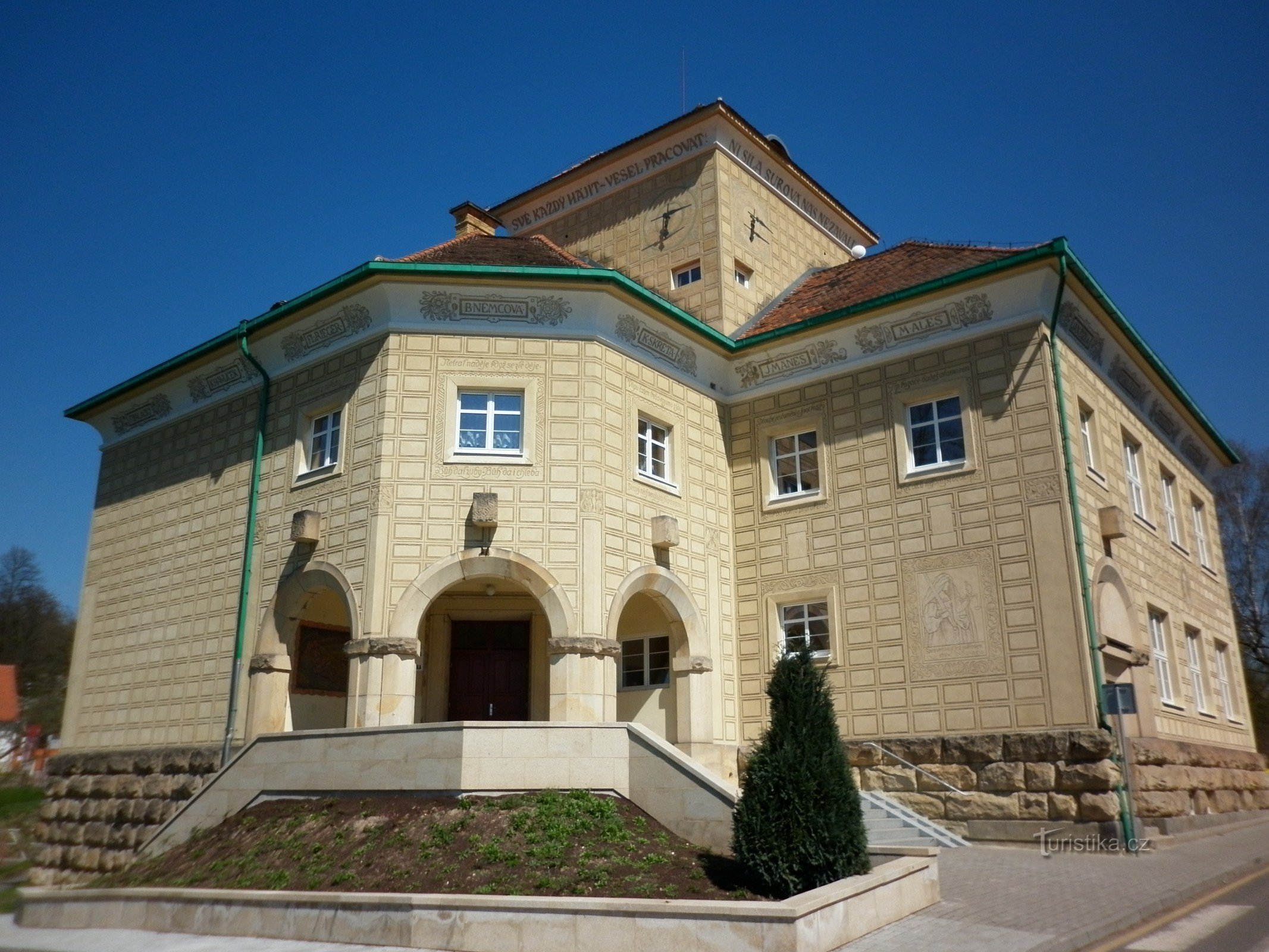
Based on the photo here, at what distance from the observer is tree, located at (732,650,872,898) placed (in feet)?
33.0

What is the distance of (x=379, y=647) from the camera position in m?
15.9

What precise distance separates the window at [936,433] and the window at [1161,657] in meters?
5.47

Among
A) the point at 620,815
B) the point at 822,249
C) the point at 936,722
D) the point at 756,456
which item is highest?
the point at 822,249

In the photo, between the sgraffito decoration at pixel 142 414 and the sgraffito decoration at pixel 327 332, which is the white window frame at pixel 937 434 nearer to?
the sgraffito decoration at pixel 327 332

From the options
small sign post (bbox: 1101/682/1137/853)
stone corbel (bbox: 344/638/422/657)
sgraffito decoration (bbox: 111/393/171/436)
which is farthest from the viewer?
sgraffito decoration (bbox: 111/393/171/436)

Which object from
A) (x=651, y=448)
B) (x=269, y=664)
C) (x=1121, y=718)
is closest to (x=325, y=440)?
(x=269, y=664)

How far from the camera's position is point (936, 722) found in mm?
16781

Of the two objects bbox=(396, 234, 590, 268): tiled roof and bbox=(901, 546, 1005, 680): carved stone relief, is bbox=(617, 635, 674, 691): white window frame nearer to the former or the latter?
bbox=(901, 546, 1005, 680): carved stone relief

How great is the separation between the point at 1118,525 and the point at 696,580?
7.08 m

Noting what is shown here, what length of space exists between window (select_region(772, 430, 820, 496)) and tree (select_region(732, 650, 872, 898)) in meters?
8.82

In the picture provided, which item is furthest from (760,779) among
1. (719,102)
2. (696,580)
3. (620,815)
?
(719,102)

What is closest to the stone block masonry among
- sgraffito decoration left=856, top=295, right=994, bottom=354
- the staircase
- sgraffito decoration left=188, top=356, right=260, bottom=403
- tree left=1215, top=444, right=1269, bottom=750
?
the staircase

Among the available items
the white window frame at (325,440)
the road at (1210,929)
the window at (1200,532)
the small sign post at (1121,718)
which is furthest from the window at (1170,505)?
the white window frame at (325,440)

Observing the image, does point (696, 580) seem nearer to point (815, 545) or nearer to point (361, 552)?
point (815, 545)
